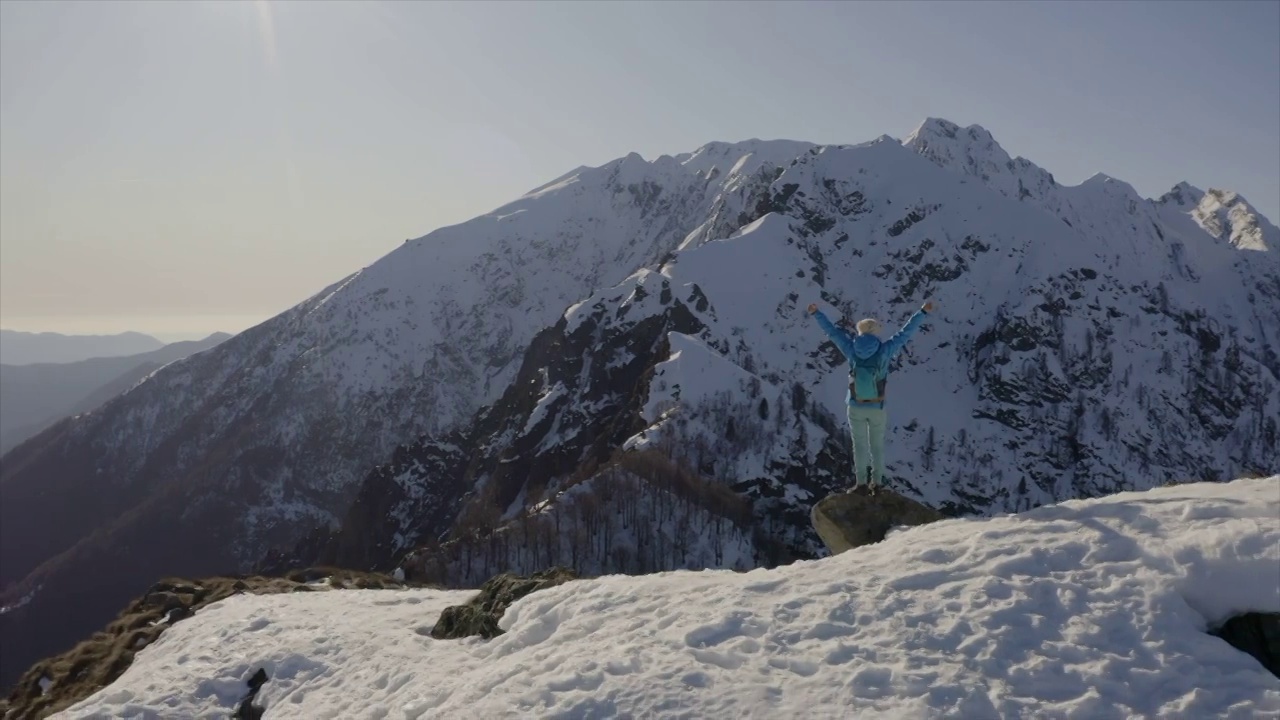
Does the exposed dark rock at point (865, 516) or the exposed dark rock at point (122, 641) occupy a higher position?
the exposed dark rock at point (865, 516)

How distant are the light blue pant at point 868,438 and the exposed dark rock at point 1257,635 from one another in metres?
7.20

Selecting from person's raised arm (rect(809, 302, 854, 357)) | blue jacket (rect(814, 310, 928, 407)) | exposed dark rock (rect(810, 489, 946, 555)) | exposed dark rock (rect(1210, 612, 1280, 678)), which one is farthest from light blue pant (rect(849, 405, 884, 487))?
exposed dark rock (rect(1210, 612, 1280, 678))

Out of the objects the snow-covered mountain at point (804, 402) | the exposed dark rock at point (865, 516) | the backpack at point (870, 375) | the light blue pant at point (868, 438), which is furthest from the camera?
the snow-covered mountain at point (804, 402)

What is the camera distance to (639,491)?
290ft

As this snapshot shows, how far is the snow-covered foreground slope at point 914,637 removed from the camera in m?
9.23

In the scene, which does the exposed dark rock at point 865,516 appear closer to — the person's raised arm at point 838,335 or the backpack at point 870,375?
the backpack at point 870,375

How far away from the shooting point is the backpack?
16.3 meters

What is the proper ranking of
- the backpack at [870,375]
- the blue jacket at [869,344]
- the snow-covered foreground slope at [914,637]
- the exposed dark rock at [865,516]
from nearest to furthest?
the snow-covered foreground slope at [914,637]
the blue jacket at [869,344]
the backpack at [870,375]
the exposed dark rock at [865,516]

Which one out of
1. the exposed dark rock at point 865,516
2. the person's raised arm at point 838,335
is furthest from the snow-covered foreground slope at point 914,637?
the person's raised arm at point 838,335

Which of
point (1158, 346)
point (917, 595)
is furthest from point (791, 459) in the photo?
point (1158, 346)

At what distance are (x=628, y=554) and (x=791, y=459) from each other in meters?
28.3

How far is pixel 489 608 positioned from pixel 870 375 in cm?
991

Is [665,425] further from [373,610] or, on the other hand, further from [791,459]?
[373,610]

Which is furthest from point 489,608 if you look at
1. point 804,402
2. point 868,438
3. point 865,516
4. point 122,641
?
point 804,402
